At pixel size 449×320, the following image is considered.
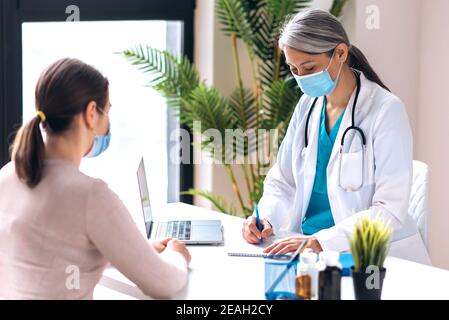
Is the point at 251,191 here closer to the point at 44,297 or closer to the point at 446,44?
the point at 446,44

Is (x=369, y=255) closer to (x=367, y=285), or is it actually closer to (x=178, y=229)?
(x=367, y=285)

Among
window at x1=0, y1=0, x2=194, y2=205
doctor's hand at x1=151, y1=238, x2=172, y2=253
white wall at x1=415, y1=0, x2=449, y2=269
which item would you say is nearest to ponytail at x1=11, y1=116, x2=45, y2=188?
doctor's hand at x1=151, y1=238, x2=172, y2=253

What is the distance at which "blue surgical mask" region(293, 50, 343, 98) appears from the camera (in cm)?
260

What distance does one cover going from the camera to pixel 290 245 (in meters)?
2.33

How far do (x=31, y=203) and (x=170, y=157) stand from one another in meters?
2.63

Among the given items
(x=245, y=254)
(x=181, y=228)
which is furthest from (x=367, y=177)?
(x=181, y=228)

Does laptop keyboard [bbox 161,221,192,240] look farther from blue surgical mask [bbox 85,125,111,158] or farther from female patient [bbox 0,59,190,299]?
female patient [bbox 0,59,190,299]

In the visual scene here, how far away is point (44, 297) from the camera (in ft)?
5.91

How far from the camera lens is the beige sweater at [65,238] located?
1.80m

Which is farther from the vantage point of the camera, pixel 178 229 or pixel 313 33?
pixel 178 229

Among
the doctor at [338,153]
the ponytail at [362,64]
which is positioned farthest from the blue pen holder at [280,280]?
the ponytail at [362,64]

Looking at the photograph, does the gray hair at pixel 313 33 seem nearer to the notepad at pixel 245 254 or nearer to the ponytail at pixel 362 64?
the ponytail at pixel 362 64

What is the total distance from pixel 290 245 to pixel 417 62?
2189 millimetres

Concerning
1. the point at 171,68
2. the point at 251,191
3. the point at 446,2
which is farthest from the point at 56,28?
the point at 446,2
